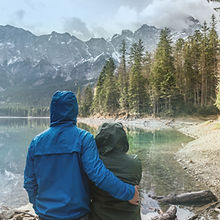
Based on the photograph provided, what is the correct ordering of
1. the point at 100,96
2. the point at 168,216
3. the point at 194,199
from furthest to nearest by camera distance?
the point at 100,96
the point at 194,199
the point at 168,216

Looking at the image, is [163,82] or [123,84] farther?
[123,84]

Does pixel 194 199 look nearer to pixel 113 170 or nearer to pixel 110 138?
pixel 113 170

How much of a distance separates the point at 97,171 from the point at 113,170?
276 mm

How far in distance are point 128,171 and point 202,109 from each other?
111 ft

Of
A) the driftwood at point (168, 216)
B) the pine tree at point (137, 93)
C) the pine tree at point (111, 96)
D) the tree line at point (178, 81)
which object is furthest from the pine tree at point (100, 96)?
the driftwood at point (168, 216)

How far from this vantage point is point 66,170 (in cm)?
174

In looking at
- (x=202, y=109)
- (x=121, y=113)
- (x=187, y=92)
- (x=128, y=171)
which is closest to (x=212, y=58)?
(x=187, y=92)

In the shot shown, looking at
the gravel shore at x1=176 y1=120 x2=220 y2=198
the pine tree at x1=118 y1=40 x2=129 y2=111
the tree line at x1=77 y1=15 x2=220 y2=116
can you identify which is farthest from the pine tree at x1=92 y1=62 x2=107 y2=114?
the gravel shore at x1=176 y1=120 x2=220 y2=198

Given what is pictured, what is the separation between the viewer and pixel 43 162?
178 cm

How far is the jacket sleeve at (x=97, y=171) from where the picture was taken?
66.6 inches

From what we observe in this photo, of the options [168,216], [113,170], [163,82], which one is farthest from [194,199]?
[163,82]

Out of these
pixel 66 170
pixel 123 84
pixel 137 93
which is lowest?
pixel 66 170

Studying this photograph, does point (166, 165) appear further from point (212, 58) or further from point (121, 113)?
point (121, 113)

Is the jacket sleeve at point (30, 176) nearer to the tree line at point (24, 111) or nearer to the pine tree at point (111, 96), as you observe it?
the pine tree at point (111, 96)
